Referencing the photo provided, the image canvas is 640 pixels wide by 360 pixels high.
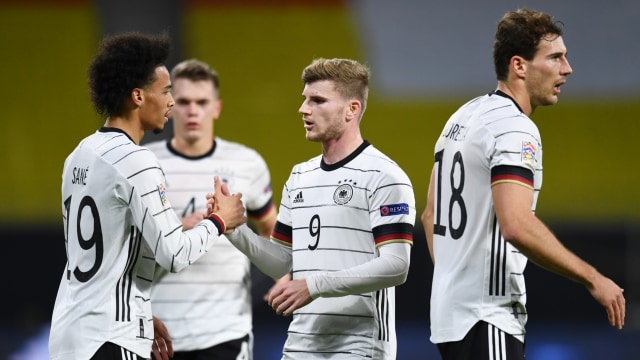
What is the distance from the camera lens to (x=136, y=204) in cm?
379

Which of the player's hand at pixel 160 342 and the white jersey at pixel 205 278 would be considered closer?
the player's hand at pixel 160 342

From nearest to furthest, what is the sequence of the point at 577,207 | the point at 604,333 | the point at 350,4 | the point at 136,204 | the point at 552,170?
the point at 136,204 < the point at 604,333 < the point at 577,207 < the point at 552,170 < the point at 350,4

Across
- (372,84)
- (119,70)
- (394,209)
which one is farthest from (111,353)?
(372,84)

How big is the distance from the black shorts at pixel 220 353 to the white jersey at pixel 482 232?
1601mm

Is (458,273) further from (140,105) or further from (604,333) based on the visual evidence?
(604,333)

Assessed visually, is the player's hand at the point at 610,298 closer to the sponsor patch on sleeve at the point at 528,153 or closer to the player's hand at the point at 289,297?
the sponsor patch on sleeve at the point at 528,153

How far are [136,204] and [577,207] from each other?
836 centimetres

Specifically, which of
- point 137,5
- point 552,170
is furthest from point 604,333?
point 137,5

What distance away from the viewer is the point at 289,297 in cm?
379

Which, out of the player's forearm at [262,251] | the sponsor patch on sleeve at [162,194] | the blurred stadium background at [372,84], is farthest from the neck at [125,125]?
the blurred stadium background at [372,84]

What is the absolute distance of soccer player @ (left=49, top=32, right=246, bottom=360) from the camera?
379 cm

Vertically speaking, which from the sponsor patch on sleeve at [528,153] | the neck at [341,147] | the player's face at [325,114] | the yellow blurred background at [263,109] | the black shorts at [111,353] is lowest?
the black shorts at [111,353]

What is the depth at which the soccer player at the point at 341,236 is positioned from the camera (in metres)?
3.86

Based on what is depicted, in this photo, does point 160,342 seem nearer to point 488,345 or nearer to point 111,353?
point 111,353
